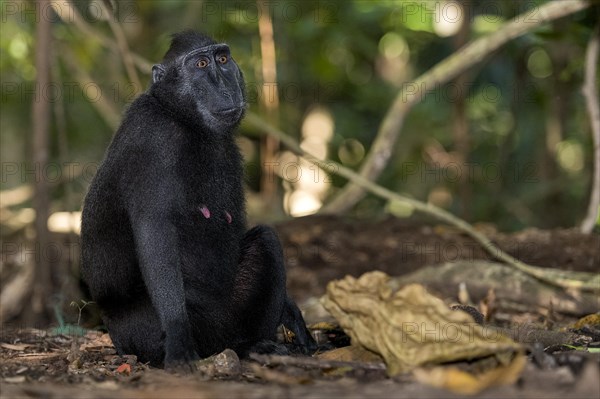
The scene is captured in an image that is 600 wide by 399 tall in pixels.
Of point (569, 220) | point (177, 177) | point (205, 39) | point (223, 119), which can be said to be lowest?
point (569, 220)

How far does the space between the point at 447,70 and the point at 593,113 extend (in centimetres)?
139

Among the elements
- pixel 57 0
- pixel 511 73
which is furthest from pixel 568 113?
pixel 57 0

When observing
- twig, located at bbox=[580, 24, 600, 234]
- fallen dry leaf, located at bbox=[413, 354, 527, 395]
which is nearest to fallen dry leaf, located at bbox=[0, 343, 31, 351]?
fallen dry leaf, located at bbox=[413, 354, 527, 395]

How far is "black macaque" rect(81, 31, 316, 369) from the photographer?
14.5 ft

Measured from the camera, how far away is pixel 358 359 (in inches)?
165

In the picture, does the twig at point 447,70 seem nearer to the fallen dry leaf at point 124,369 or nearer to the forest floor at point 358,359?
the forest floor at point 358,359

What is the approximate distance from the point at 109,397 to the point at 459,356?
4.68 ft

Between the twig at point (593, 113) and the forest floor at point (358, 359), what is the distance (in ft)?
0.78

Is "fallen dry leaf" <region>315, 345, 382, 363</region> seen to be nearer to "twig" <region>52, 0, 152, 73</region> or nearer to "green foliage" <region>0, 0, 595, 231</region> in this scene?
"twig" <region>52, 0, 152, 73</region>

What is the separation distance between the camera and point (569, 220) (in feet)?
49.2

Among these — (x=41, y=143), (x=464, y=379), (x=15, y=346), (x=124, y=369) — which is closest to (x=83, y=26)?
(x=41, y=143)

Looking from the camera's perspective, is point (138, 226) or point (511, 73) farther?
point (511, 73)

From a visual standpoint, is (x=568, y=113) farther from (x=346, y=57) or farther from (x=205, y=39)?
(x=205, y=39)

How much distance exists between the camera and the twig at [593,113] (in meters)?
7.56
